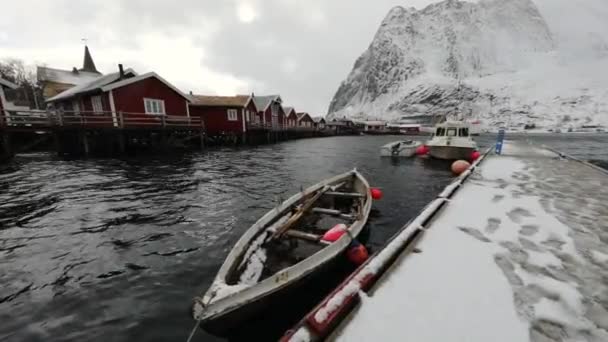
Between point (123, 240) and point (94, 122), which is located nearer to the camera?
point (123, 240)

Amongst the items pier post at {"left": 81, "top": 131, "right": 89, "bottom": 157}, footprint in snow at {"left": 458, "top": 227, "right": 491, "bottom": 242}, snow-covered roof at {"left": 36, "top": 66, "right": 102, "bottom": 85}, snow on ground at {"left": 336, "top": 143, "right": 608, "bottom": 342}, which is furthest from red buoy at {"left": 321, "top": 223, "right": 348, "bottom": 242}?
snow-covered roof at {"left": 36, "top": 66, "right": 102, "bottom": 85}

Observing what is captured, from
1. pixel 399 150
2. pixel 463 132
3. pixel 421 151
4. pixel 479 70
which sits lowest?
pixel 421 151

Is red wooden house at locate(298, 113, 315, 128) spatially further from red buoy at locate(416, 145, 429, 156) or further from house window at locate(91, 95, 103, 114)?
house window at locate(91, 95, 103, 114)

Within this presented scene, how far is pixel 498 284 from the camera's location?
2.85 meters

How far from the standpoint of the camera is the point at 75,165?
1430 centimetres

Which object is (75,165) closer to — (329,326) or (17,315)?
(17,315)

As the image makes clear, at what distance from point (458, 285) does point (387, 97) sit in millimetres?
157876

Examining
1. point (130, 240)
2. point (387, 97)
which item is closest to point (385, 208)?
point (130, 240)

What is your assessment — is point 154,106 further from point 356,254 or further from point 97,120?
A: point 356,254

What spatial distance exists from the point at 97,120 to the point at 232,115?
1260 cm

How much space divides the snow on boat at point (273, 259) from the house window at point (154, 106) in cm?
2069

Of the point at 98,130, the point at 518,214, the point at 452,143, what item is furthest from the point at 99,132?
the point at 452,143

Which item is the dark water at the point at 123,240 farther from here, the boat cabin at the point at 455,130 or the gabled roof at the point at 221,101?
the gabled roof at the point at 221,101

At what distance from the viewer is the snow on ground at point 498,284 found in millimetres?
2209
